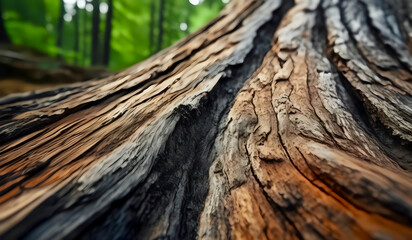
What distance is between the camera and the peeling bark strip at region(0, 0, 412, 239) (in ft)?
2.51

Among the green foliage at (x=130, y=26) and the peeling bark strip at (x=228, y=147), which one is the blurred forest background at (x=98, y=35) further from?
the peeling bark strip at (x=228, y=147)

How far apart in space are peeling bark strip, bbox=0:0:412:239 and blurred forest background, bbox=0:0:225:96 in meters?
2.30

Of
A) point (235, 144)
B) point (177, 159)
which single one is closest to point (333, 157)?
point (235, 144)

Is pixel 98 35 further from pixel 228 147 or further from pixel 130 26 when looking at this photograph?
pixel 228 147

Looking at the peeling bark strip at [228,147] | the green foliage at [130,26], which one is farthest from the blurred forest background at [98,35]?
the peeling bark strip at [228,147]

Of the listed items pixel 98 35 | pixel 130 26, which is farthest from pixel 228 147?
pixel 130 26

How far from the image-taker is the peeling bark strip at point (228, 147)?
77 centimetres

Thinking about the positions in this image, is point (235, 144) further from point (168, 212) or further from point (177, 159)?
point (168, 212)

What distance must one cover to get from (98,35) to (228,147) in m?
8.13

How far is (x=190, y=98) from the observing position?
1.37m

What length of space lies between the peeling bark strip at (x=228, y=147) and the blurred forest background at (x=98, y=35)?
2.30m

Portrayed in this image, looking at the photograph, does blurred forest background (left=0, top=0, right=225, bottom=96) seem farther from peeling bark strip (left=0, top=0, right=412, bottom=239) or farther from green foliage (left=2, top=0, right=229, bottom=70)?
peeling bark strip (left=0, top=0, right=412, bottom=239)

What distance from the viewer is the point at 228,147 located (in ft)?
4.14

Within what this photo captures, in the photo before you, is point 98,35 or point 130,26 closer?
point 98,35
